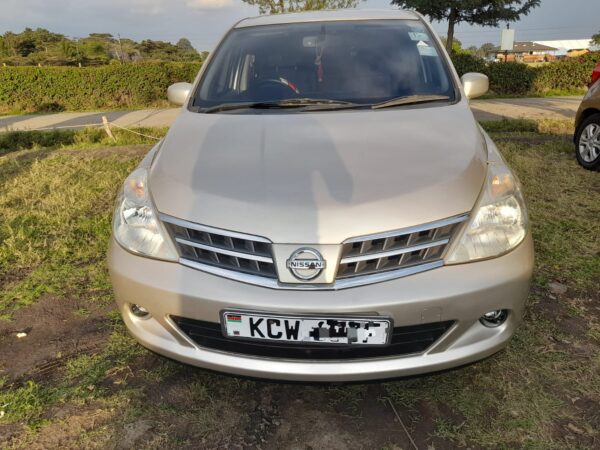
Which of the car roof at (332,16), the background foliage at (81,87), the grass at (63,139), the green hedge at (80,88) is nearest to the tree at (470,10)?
the background foliage at (81,87)

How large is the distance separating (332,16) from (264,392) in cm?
231

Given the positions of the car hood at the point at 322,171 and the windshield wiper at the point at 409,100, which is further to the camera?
the windshield wiper at the point at 409,100

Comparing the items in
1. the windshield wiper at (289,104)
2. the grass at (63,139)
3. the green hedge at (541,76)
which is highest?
the windshield wiper at (289,104)

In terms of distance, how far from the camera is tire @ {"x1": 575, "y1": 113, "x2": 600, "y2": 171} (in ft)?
17.7

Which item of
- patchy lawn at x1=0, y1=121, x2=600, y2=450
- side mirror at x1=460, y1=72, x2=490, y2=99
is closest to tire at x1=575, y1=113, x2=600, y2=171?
patchy lawn at x1=0, y1=121, x2=600, y2=450

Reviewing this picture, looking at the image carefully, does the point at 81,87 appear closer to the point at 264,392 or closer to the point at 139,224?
the point at 139,224

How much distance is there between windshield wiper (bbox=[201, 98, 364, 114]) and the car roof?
82 cm

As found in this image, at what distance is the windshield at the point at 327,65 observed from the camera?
2547 mm

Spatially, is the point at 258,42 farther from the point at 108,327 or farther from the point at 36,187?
the point at 36,187

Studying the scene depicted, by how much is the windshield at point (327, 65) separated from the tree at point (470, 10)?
20275 mm

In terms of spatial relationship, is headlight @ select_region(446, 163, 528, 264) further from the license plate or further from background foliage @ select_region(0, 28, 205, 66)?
background foliage @ select_region(0, 28, 205, 66)

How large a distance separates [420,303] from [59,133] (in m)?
9.69

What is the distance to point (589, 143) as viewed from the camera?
5516 millimetres

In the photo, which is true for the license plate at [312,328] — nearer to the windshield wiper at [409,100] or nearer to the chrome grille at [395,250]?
the chrome grille at [395,250]
